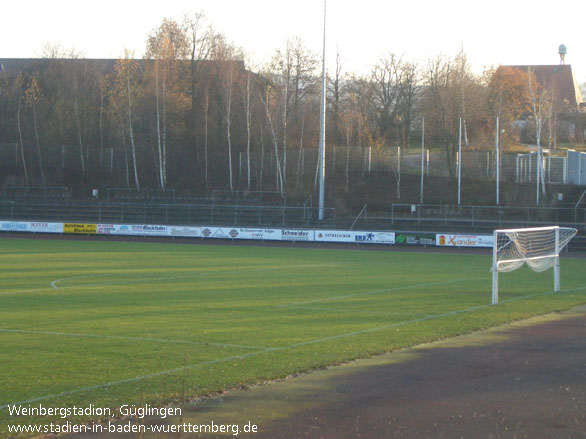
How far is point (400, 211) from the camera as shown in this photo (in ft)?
190

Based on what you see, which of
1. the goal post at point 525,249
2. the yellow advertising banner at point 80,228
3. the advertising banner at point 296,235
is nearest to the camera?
the goal post at point 525,249

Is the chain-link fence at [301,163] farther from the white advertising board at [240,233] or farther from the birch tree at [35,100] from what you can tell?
the white advertising board at [240,233]

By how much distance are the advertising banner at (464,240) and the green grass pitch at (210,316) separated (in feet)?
36.0

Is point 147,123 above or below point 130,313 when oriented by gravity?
above

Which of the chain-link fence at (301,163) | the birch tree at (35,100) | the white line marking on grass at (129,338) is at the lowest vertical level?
the white line marking on grass at (129,338)

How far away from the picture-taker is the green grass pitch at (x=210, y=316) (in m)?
9.81

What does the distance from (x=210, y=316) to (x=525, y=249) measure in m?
10.3

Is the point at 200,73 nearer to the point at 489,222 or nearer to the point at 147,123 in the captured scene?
the point at 147,123

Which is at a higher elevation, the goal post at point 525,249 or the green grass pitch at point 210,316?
the goal post at point 525,249

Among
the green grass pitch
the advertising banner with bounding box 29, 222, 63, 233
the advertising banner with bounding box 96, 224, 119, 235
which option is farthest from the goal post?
the advertising banner with bounding box 29, 222, 63, 233

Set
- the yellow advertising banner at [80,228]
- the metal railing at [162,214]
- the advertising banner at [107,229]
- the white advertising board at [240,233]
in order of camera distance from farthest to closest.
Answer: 1. the metal railing at [162,214]
2. the yellow advertising banner at [80,228]
3. the advertising banner at [107,229]
4. the white advertising board at [240,233]

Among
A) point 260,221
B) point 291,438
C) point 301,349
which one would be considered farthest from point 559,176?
point 291,438

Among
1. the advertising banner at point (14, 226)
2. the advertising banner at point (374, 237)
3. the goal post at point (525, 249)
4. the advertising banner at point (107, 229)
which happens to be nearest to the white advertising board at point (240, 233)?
the advertising banner at point (374, 237)

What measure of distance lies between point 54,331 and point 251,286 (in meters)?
9.24
